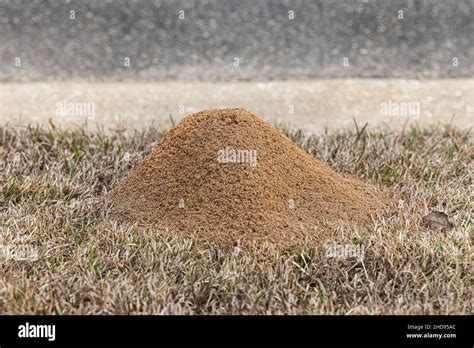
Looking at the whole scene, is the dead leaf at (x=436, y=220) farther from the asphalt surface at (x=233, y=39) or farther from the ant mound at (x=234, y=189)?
the asphalt surface at (x=233, y=39)

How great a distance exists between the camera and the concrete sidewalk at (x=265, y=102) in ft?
17.4

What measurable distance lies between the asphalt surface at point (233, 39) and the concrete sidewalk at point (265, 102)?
804mm

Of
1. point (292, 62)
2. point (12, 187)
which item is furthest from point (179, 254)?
point (292, 62)

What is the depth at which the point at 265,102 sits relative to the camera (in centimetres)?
572

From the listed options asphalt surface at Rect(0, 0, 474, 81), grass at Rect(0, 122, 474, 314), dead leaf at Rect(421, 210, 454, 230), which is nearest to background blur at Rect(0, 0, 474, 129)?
asphalt surface at Rect(0, 0, 474, 81)

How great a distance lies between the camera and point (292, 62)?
743cm

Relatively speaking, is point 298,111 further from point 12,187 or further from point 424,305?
point 424,305

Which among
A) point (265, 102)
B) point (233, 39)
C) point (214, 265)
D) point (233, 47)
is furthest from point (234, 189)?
point (233, 39)

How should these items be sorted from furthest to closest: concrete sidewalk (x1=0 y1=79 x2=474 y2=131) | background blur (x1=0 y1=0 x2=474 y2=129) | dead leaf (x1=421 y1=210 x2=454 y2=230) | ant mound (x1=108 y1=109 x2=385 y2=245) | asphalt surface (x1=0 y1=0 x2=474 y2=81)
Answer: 1. asphalt surface (x1=0 y1=0 x2=474 y2=81)
2. background blur (x1=0 y1=0 x2=474 y2=129)
3. concrete sidewalk (x1=0 y1=79 x2=474 y2=131)
4. dead leaf (x1=421 y1=210 x2=454 y2=230)
5. ant mound (x1=108 y1=109 x2=385 y2=245)

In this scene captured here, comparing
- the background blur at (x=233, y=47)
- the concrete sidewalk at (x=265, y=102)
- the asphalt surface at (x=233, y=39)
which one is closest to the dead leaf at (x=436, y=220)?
the concrete sidewalk at (x=265, y=102)

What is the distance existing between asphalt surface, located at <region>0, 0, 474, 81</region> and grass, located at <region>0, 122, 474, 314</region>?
3.51 meters

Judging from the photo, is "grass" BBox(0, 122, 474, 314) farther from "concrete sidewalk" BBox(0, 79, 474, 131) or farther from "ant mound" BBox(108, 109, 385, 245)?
"concrete sidewalk" BBox(0, 79, 474, 131)

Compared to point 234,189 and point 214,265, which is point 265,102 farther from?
point 214,265

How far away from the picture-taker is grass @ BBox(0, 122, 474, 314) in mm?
2805
